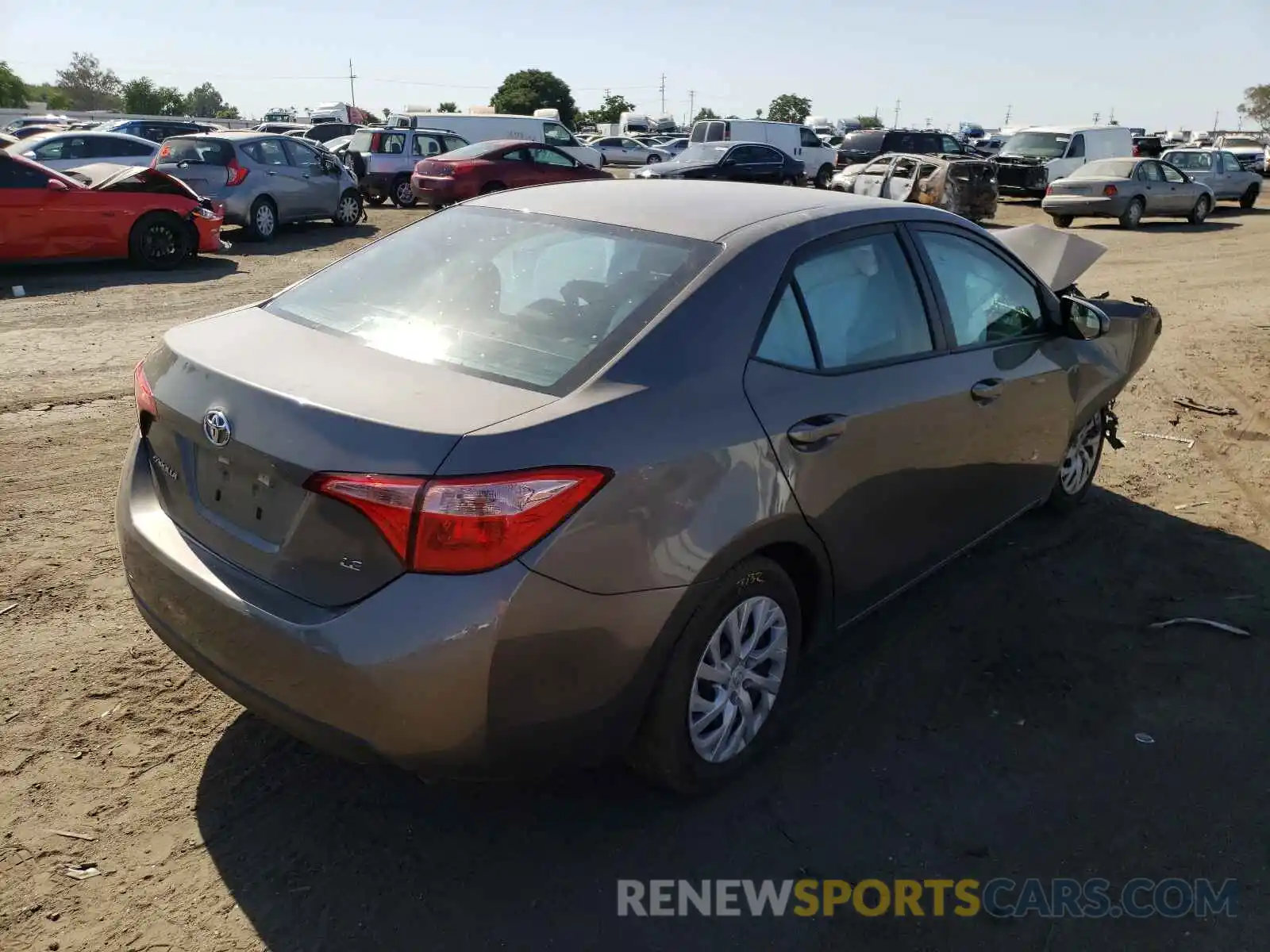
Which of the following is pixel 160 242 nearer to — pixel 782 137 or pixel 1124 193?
pixel 1124 193

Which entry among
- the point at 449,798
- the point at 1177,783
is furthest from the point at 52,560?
the point at 1177,783

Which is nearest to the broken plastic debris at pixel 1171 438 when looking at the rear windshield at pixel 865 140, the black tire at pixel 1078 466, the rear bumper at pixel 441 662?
the black tire at pixel 1078 466

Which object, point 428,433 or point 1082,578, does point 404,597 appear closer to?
point 428,433

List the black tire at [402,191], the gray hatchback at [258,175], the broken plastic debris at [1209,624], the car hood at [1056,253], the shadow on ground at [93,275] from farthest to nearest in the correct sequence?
the black tire at [402,191] → the gray hatchback at [258,175] → the shadow on ground at [93,275] → the car hood at [1056,253] → the broken plastic debris at [1209,624]

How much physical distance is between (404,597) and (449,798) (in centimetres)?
99

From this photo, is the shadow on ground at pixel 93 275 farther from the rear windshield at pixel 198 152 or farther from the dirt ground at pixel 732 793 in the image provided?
the dirt ground at pixel 732 793

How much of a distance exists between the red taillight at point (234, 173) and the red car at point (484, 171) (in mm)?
4368

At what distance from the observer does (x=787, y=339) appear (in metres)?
Answer: 3.07

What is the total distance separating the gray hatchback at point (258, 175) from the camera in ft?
50.0

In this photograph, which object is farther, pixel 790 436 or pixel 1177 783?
pixel 1177 783

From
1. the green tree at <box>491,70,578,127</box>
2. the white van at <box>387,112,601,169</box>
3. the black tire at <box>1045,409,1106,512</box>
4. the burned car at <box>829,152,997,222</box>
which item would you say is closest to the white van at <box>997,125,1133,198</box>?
the burned car at <box>829,152,997,222</box>

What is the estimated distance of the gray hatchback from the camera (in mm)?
15234

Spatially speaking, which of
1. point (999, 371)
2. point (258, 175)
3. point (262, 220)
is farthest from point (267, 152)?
point (999, 371)

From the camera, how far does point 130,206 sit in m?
12.1
